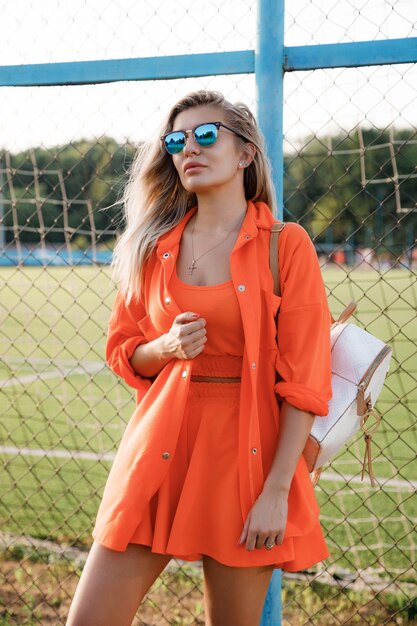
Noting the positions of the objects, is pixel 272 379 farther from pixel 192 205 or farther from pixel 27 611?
pixel 27 611

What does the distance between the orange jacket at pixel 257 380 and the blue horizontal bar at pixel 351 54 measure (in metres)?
0.58

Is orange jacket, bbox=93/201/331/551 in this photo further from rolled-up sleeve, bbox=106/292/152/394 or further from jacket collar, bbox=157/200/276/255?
rolled-up sleeve, bbox=106/292/152/394

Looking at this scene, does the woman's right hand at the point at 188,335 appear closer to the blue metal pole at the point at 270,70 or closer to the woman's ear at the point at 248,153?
the woman's ear at the point at 248,153

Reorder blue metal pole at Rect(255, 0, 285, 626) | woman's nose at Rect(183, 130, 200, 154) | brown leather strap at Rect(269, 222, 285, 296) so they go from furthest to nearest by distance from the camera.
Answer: blue metal pole at Rect(255, 0, 285, 626)
woman's nose at Rect(183, 130, 200, 154)
brown leather strap at Rect(269, 222, 285, 296)

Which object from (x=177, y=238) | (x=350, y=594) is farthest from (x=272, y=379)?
(x=350, y=594)

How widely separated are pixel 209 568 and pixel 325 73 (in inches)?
66.4

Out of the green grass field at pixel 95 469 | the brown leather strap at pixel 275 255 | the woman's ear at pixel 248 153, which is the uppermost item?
the woman's ear at pixel 248 153

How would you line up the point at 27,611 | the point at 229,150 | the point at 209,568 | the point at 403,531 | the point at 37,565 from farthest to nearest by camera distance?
the point at 403,531, the point at 37,565, the point at 27,611, the point at 229,150, the point at 209,568

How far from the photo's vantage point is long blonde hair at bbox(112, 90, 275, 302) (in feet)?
7.72

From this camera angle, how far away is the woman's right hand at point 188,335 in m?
2.13

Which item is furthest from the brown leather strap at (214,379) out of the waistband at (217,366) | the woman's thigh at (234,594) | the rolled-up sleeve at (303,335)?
the woman's thigh at (234,594)

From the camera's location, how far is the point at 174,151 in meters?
2.33

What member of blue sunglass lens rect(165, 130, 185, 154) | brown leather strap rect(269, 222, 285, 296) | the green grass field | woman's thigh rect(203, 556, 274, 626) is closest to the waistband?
brown leather strap rect(269, 222, 285, 296)

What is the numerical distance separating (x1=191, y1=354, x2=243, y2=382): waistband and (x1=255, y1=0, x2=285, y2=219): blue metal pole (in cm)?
79
